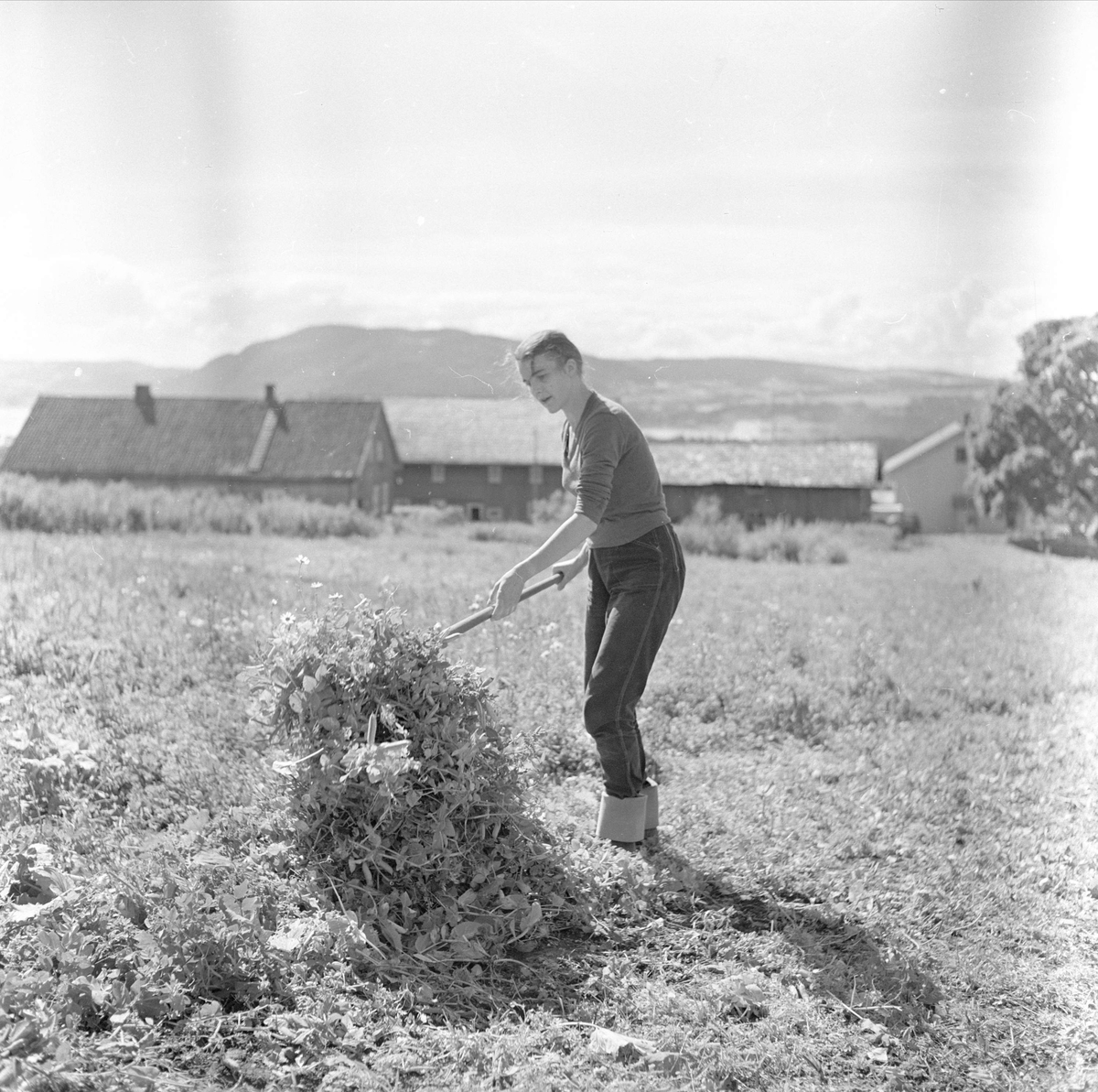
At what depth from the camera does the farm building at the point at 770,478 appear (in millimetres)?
14367

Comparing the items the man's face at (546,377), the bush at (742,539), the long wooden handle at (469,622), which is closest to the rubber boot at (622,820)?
the long wooden handle at (469,622)

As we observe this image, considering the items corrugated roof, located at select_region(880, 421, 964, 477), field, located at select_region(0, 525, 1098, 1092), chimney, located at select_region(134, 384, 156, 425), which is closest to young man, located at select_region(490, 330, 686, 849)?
field, located at select_region(0, 525, 1098, 1092)

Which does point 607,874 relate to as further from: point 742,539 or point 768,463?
point 768,463

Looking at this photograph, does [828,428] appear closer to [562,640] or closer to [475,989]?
[562,640]

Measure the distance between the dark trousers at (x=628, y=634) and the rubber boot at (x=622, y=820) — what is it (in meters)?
0.10

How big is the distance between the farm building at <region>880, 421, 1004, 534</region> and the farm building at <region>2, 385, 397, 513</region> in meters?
18.6

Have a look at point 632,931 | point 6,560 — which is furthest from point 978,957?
point 6,560

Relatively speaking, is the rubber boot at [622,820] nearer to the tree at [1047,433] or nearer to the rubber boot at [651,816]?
the rubber boot at [651,816]

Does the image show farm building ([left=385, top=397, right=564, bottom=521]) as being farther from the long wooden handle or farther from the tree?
the long wooden handle

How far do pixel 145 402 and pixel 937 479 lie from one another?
95.3 ft

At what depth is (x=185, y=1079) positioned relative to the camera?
2.81 m

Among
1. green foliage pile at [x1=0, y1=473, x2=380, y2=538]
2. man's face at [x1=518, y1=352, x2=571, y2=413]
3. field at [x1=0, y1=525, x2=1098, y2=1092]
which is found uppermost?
man's face at [x1=518, y1=352, x2=571, y2=413]

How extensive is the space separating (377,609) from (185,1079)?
1.83 metres

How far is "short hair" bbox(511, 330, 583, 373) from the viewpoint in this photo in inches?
164
